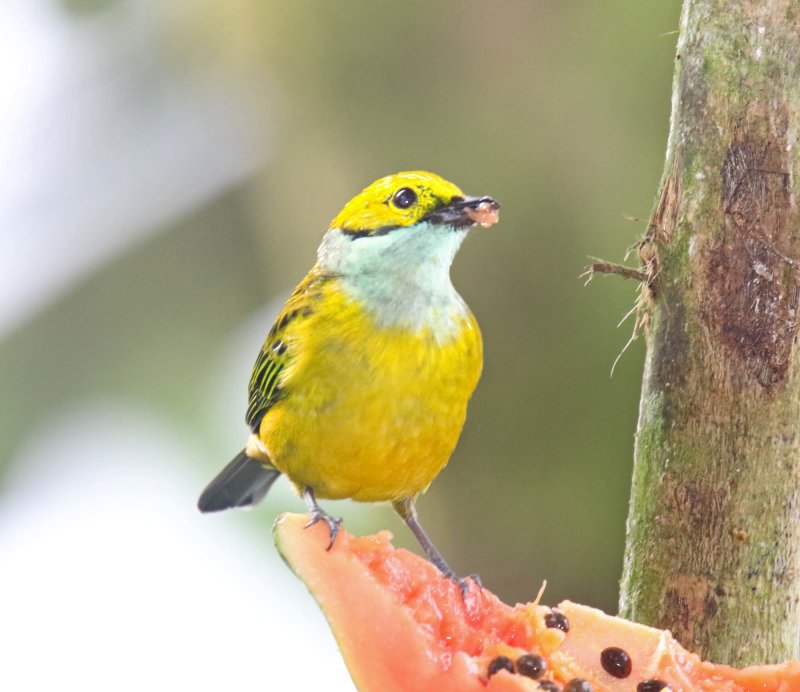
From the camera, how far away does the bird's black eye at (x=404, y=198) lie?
8.87 feet

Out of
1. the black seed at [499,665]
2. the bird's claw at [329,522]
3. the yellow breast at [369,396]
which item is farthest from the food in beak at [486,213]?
the black seed at [499,665]

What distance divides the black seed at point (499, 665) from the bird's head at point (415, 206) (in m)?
0.94

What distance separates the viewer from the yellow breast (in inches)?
109

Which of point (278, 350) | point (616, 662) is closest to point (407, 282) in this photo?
point (278, 350)

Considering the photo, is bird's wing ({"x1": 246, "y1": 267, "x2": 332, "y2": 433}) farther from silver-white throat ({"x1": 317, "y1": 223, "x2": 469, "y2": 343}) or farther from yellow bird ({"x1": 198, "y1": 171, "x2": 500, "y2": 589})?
silver-white throat ({"x1": 317, "y1": 223, "x2": 469, "y2": 343})

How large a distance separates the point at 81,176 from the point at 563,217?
2.40 meters

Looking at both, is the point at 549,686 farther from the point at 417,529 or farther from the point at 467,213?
the point at 417,529

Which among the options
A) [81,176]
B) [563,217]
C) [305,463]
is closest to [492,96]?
[563,217]

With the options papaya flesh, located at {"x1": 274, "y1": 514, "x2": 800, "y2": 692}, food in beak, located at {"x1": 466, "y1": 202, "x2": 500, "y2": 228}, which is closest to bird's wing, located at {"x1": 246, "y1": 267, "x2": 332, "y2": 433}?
food in beak, located at {"x1": 466, "y1": 202, "x2": 500, "y2": 228}

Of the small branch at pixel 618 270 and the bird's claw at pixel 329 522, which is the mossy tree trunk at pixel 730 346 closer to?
the small branch at pixel 618 270

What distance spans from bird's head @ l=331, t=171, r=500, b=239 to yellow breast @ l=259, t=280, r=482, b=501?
0.67 ft

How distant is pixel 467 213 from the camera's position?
2.61m

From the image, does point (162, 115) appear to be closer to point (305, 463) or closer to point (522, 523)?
point (522, 523)

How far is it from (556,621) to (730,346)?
0.60m
